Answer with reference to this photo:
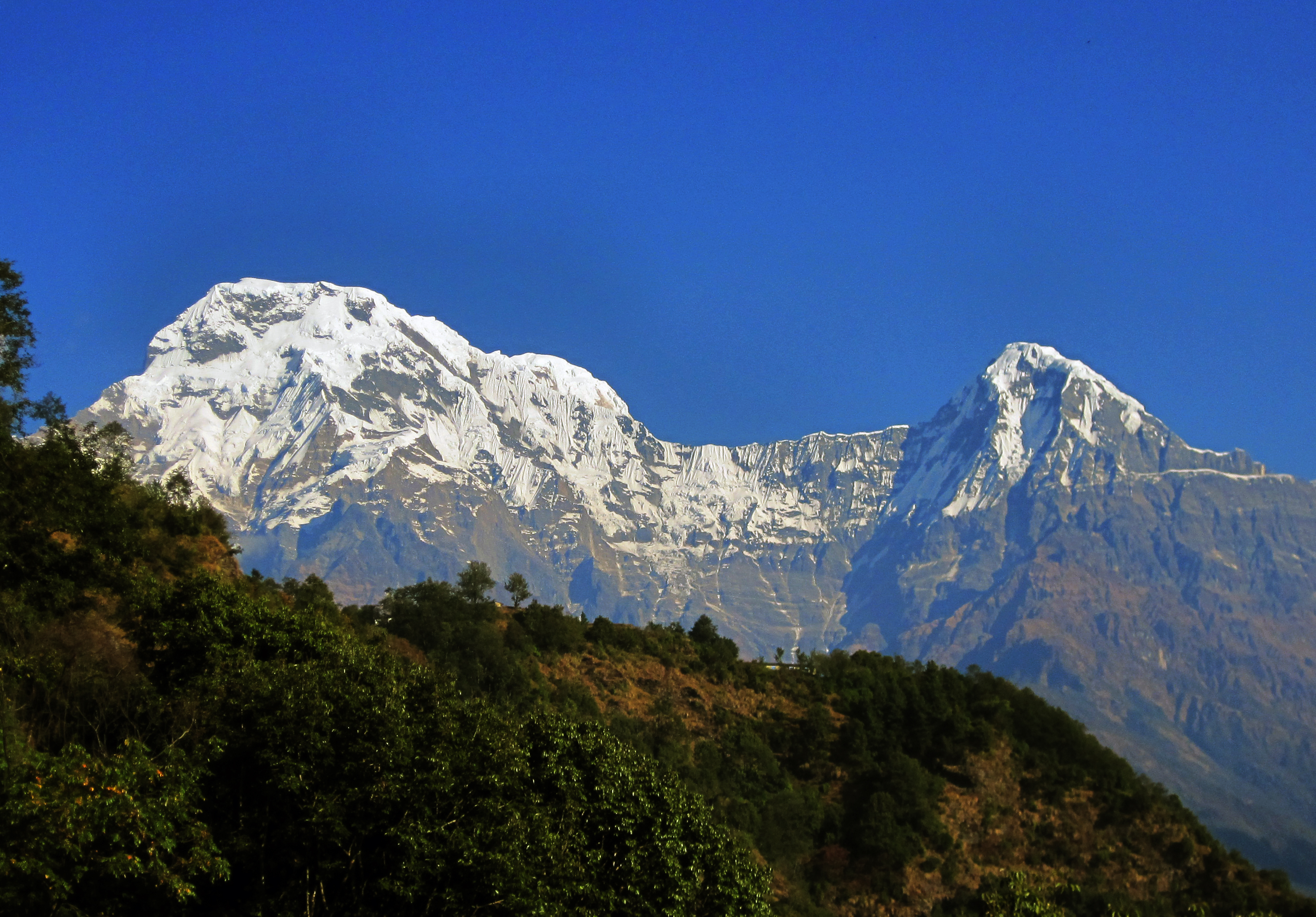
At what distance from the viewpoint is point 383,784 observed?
87.5 feet

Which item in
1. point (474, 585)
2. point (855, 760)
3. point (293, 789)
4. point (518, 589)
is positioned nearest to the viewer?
point (293, 789)

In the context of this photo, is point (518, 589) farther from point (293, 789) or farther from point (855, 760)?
point (293, 789)

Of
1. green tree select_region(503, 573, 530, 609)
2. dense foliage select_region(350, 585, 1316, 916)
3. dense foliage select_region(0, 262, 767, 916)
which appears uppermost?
green tree select_region(503, 573, 530, 609)

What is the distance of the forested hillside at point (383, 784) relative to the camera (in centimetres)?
2542

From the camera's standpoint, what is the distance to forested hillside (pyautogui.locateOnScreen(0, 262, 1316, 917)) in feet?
83.4

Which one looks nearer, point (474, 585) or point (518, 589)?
point (474, 585)

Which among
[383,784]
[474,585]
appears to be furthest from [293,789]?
[474,585]

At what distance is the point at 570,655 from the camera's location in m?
78.8

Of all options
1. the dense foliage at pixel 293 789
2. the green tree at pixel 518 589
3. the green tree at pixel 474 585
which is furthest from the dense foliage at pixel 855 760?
the dense foliage at pixel 293 789

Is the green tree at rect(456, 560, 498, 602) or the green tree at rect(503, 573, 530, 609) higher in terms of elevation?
the green tree at rect(503, 573, 530, 609)

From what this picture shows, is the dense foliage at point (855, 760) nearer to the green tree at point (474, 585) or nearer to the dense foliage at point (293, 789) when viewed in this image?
the green tree at point (474, 585)

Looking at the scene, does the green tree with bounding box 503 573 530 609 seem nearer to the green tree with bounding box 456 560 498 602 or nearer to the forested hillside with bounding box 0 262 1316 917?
the green tree with bounding box 456 560 498 602

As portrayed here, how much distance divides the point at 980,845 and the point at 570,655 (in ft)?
98.3

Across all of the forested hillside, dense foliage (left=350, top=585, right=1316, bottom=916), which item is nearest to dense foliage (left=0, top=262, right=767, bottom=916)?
the forested hillside
